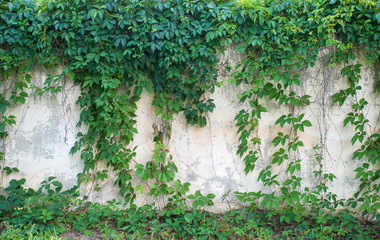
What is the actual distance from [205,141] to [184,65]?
843 mm

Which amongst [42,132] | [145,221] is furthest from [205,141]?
[42,132]

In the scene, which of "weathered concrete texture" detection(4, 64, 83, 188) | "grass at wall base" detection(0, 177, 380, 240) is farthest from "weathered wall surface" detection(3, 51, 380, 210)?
"grass at wall base" detection(0, 177, 380, 240)

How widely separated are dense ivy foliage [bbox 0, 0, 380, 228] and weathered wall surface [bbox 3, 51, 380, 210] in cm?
10

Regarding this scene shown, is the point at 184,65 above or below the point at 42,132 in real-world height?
above

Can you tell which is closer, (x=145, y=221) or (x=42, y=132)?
(x=145, y=221)

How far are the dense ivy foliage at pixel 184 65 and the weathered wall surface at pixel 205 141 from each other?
0.10m

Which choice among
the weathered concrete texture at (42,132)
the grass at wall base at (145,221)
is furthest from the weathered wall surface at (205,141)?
the grass at wall base at (145,221)

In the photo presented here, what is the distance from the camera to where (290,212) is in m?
3.31

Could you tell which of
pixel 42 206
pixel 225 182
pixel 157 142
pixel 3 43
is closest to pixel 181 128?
pixel 157 142

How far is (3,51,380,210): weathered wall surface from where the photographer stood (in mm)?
3408

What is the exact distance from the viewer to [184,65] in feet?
10.8

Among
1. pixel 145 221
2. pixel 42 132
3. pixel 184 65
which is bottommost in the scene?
pixel 145 221

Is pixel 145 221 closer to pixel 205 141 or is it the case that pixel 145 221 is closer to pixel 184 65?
pixel 205 141

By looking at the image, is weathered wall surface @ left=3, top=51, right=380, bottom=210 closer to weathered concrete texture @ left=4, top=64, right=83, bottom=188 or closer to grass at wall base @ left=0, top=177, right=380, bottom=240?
weathered concrete texture @ left=4, top=64, right=83, bottom=188
